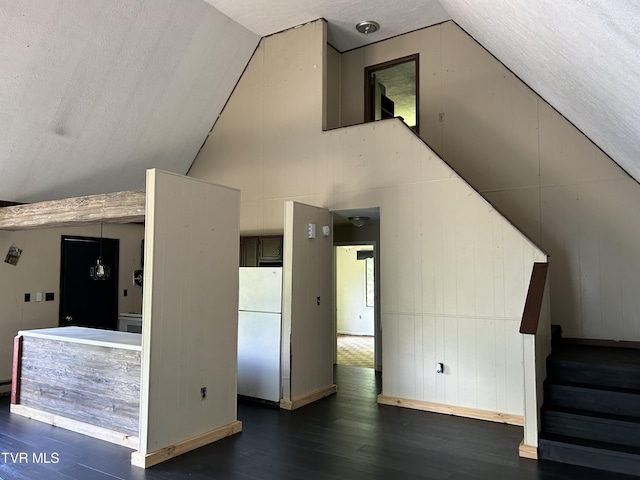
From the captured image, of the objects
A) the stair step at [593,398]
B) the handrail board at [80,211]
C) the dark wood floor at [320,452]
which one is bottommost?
the dark wood floor at [320,452]

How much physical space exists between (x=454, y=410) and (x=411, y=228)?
2.06m

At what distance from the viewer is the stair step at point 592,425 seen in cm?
363

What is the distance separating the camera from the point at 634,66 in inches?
90.8

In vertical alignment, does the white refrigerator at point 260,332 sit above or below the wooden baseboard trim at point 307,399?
above

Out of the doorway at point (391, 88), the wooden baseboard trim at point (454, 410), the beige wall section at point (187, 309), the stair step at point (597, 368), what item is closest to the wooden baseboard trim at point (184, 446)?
the beige wall section at point (187, 309)

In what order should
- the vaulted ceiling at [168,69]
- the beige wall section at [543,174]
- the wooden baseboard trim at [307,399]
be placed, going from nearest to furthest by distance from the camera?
the vaulted ceiling at [168,69]
the beige wall section at [543,174]
the wooden baseboard trim at [307,399]

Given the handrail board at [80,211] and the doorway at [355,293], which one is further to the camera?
the doorway at [355,293]

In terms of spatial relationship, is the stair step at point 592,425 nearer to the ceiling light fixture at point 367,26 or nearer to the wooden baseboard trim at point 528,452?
the wooden baseboard trim at point 528,452

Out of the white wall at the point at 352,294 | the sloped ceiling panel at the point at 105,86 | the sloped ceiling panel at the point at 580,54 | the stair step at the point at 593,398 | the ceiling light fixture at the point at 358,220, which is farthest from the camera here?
the white wall at the point at 352,294

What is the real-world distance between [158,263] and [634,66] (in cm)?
338

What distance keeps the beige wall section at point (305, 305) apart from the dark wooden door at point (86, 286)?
11.2 feet

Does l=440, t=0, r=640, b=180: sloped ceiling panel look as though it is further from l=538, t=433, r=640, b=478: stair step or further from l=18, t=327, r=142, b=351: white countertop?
l=18, t=327, r=142, b=351: white countertop

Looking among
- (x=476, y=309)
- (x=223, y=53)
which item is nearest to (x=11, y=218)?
(x=223, y=53)

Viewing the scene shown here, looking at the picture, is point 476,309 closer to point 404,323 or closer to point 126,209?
point 404,323
